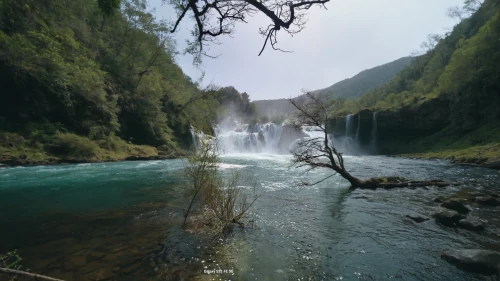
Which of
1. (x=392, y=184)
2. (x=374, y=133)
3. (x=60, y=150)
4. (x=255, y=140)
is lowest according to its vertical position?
(x=392, y=184)

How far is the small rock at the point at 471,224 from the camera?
7320 mm

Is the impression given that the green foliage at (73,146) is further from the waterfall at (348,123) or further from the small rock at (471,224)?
the waterfall at (348,123)

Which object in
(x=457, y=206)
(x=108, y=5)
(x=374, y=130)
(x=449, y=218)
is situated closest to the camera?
(x=108, y=5)

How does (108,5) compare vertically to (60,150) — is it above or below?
above

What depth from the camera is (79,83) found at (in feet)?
94.1

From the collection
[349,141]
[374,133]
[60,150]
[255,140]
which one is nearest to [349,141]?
[349,141]

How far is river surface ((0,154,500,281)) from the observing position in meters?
5.07

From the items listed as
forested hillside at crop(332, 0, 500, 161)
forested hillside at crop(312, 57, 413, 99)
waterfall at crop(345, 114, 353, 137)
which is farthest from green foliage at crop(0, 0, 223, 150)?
forested hillside at crop(312, 57, 413, 99)

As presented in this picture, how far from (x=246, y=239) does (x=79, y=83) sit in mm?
30675

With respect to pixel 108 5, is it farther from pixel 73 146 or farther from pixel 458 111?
pixel 458 111

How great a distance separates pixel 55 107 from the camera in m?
26.5

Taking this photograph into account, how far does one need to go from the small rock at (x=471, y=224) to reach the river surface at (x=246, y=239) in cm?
24

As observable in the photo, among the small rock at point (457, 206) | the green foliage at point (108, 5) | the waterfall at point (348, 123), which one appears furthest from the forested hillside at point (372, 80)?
the green foliage at point (108, 5)

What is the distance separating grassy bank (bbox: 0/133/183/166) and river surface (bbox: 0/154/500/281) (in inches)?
340
